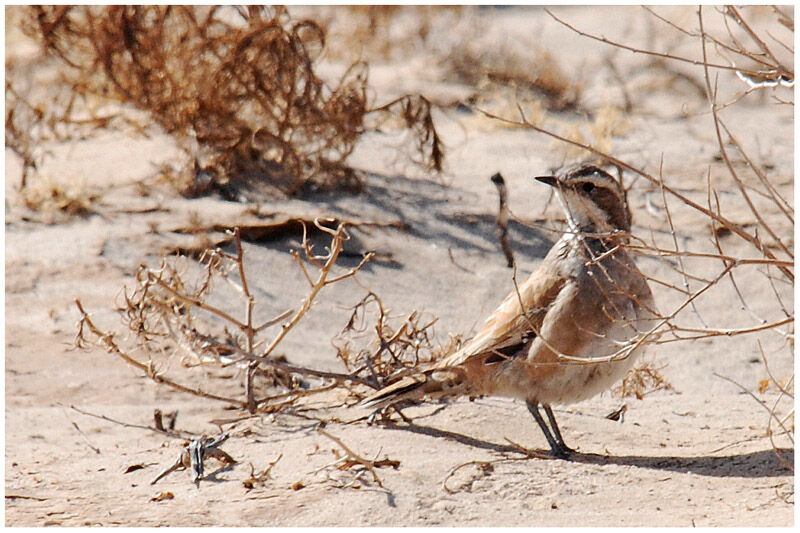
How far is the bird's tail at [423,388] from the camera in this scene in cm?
476

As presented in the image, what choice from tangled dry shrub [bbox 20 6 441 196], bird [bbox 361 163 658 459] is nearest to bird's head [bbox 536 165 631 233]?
bird [bbox 361 163 658 459]

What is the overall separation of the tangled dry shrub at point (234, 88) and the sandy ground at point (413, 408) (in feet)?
1.40

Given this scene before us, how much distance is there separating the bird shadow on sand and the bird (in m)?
0.16

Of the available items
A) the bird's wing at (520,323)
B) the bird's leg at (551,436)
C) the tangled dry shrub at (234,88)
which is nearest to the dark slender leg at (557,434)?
the bird's leg at (551,436)

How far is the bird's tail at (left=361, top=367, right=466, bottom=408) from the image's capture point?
15.6 feet

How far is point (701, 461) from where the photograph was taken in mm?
4438

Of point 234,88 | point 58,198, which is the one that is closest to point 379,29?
point 234,88

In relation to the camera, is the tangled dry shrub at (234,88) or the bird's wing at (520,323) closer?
the bird's wing at (520,323)

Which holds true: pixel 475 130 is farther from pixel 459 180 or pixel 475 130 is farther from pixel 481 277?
pixel 481 277

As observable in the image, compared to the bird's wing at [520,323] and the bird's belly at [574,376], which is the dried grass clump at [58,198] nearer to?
the bird's wing at [520,323]

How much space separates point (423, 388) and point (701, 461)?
4.06ft

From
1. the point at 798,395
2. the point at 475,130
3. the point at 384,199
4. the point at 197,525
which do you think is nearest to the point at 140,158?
the point at 384,199

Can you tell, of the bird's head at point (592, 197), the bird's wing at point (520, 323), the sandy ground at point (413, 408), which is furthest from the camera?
the bird's head at point (592, 197)

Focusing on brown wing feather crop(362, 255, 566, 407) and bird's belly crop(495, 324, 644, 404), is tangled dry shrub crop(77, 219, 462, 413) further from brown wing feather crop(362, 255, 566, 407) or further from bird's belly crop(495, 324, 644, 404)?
bird's belly crop(495, 324, 644, 404)
